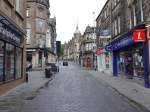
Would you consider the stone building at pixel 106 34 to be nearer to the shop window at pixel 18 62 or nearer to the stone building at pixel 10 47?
the stone building at pixel 10 47

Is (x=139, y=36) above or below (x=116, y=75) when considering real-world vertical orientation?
above

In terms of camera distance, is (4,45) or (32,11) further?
(32,11)

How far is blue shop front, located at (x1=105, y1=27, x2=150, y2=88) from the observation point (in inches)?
706

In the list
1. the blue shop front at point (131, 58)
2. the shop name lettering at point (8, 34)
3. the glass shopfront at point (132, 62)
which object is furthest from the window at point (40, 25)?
the shop name lettering at point (8, 34)

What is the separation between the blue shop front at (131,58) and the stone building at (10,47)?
7.65 meters

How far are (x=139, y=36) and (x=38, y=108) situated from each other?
918 cm

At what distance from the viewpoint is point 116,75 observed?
3153 cm

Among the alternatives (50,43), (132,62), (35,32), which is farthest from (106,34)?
(50,43)

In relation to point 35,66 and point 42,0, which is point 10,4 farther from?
point 42,0

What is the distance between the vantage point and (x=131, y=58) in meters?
23.4

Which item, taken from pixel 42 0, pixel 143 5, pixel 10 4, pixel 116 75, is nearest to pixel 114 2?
pixel 116 75

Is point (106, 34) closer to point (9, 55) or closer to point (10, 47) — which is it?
point (10, 47)

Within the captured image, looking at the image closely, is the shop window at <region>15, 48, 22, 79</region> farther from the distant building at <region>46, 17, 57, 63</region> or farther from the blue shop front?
the distant building at <region>46, 17, 57, 63</region>

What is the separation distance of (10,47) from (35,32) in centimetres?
4267
